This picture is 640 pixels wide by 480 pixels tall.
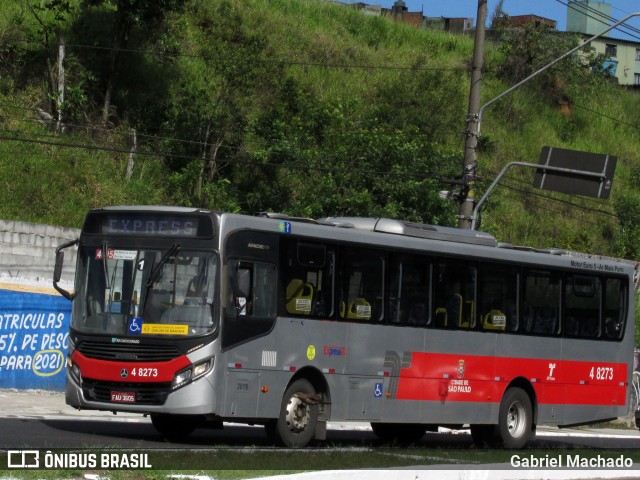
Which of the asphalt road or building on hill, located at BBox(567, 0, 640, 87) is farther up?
building on hill, located at BBox(567, 0, 640, 87)

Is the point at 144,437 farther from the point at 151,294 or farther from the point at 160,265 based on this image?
the point at 160,265

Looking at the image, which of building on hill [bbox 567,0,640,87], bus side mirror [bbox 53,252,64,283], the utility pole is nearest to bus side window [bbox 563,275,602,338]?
the utility pole

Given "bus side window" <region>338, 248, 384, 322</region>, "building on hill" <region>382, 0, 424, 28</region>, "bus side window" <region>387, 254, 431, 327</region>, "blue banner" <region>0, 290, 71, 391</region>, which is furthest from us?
"building on hill" <region>382, 0, 424, 28</region>

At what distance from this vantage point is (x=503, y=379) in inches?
768

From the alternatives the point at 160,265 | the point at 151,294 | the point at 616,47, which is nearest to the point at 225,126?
the point at 160,265

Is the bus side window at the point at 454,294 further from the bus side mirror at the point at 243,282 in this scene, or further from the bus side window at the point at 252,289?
the bus side mirror at the point at 243,282

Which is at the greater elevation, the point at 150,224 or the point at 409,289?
the point at 150,224

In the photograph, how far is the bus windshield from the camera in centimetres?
1470

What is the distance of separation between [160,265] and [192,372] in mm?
1433

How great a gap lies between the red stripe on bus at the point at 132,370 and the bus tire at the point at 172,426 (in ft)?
5.25

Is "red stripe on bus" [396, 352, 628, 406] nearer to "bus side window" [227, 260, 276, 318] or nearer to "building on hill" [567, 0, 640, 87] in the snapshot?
"bus side window" [227, 260, 276, 318]

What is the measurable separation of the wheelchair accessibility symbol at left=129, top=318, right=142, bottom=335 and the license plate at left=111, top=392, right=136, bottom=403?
30.4 inches

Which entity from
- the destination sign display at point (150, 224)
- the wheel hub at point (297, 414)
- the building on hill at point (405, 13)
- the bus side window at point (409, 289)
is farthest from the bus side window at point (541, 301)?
the building on hill at point (405, 13)

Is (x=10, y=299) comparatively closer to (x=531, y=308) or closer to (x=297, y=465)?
(x=531, y=308)
